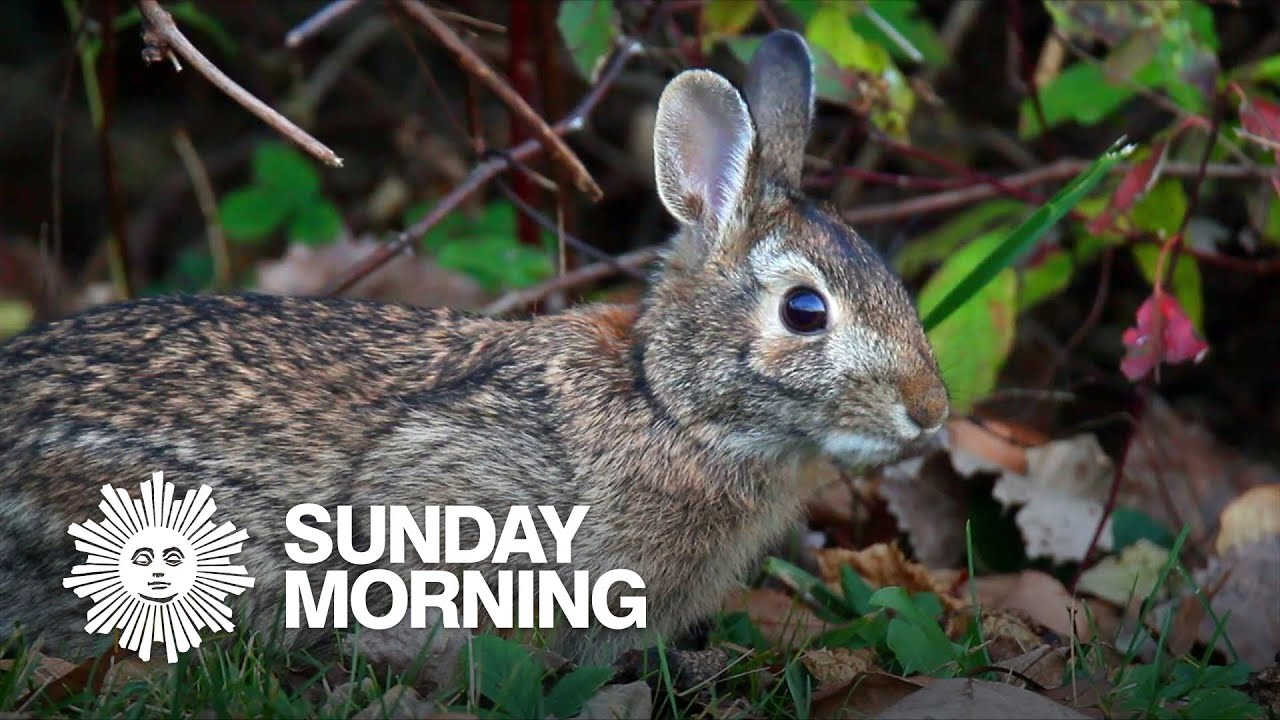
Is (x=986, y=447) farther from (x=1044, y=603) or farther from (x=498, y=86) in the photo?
(x=498, y=86)

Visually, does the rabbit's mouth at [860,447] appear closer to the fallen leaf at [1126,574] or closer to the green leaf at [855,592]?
the green leaf at [855,592]

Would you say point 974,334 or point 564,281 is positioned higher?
point 564,281

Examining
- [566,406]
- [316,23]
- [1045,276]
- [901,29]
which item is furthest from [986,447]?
[316,23]

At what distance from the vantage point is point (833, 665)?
398cm

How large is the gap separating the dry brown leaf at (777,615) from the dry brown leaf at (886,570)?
185 mm

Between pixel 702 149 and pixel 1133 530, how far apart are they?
2.05 m

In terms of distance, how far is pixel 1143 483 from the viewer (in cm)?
604

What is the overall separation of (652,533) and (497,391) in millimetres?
626

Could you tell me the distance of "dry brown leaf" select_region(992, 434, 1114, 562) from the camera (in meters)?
5.42

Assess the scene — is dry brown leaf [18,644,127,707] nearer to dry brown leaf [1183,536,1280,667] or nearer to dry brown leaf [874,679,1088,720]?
dry brown leaf [874,679,1088,720]

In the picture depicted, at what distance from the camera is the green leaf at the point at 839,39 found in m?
5.35

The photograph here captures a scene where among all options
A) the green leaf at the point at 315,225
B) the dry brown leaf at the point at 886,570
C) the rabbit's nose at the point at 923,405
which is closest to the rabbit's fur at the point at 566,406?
the rabbit's nose at the point at 923,405

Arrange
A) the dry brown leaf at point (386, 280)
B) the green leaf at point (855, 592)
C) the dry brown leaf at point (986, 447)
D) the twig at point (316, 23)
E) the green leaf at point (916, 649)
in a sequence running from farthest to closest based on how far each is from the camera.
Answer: the dry brown leaf at point (386, 280) < the dry brown leaf at point (986, 447) < the twig at point (316, 23) < the green leaf at point (855, 592) < the green leaf at point (916, 649)

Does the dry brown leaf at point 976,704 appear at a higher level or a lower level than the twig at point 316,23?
lower
